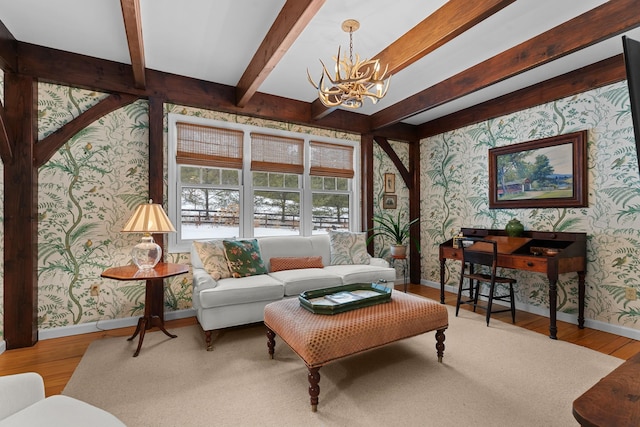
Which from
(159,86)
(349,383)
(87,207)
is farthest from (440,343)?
(159,86)

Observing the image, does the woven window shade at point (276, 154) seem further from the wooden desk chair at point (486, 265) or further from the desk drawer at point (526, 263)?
the desk drawer at point (526, 263)

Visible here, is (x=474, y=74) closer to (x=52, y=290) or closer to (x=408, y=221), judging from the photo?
(x=408, y=221)

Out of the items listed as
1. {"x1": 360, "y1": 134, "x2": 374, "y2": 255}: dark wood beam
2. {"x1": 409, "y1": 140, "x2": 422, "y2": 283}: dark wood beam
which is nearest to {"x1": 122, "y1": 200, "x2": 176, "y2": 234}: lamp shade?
{"x1": 360, "y1": 134, "x2": 374, "y2": 255}: dark wood beam

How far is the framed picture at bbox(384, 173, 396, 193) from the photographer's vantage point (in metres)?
4.99

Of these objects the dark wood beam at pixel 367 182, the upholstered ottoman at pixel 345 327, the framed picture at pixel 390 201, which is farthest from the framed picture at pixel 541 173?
the upholstered ottoman at pixel 345 327

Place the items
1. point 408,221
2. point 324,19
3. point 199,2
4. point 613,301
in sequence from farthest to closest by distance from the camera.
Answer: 1. point 408,221
2. point 613,301
3. point 324,19
4. point 199,2

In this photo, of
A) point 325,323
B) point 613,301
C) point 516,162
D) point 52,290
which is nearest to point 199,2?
point 325,323

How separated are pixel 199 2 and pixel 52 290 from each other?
2.92m

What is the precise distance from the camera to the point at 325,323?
79.8 inches

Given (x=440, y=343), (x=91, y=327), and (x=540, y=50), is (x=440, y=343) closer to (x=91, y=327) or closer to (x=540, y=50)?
(x=540, y=50)

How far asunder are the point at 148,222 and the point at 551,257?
3.72 metres

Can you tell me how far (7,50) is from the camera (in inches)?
102

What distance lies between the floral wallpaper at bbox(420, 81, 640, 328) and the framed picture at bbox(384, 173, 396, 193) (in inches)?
40.6

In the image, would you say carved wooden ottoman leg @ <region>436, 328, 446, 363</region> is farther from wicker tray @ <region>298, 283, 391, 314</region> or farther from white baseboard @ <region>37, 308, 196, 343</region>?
white baseboard @ <region>37, 308, 196, 343</region>
